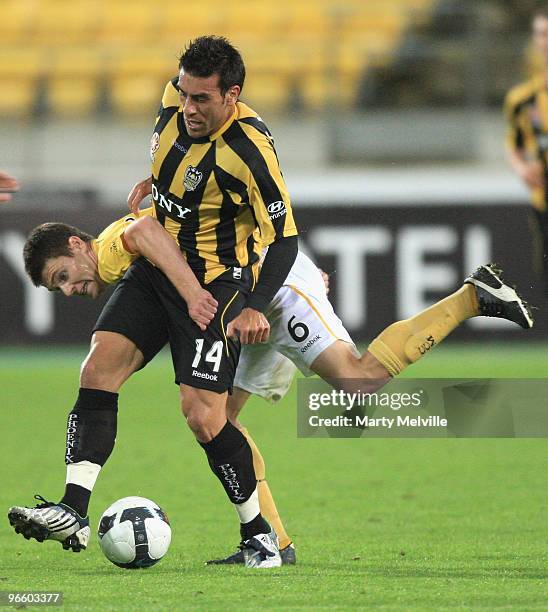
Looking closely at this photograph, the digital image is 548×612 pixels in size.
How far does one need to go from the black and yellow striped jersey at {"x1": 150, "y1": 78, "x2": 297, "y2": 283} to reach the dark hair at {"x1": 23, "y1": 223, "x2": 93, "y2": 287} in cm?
39

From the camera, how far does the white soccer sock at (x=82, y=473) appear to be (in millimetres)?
4816

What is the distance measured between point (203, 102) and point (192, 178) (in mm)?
308

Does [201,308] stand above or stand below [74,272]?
below

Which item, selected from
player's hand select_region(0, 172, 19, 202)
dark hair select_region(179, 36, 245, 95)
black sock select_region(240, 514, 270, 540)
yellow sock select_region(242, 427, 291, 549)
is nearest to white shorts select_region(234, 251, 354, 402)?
yellow sock select_region(242, 427, 291, 549)

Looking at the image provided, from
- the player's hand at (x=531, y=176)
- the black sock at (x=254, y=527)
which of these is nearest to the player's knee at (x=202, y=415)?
the black sock at (x=254, y=527)

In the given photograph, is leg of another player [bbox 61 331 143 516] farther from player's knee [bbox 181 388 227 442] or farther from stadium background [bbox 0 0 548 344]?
stadium background [bbox 0 0 548 344]

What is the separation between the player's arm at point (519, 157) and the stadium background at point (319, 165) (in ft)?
5.10

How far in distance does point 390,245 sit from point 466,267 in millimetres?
759

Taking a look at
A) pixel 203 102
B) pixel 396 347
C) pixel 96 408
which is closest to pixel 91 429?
pixel 96 408

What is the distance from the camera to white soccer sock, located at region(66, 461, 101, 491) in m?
4.82

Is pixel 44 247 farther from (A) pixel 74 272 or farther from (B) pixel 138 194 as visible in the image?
(B) pixel 138 194

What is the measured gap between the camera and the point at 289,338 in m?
5.33

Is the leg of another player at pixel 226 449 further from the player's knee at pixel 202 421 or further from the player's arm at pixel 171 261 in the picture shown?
the player's arm at pixel 171 261

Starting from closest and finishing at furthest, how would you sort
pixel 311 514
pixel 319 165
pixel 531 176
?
pixel 311 514, pixel 531 176, pixel 319 165
